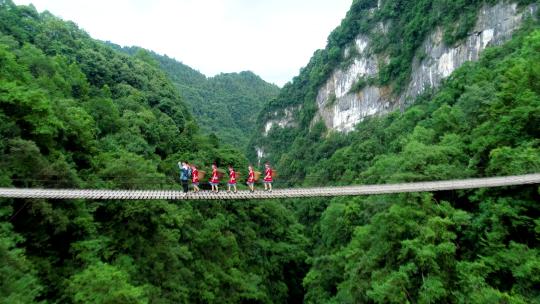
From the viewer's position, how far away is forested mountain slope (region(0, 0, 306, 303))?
1097 centimetres

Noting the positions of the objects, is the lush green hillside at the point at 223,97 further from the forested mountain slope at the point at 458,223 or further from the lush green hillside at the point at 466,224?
the lush green hillside at the point at 466,224

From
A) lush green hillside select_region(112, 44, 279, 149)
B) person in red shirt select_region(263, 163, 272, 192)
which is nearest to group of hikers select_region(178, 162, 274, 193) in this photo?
person in red shirt select_region(263, 163, 272, 192)

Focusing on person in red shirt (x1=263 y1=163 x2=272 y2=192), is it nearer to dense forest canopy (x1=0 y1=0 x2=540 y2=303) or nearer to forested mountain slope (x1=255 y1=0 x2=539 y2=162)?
dense forest canopy (x1=0 y1=0 x2=540 y2=303)

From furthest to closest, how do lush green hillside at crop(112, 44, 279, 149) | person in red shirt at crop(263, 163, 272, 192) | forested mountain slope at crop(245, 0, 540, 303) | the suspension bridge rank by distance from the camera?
1. lush green hillside at crop(112, 44, 279, 149)
2. person in red shirt at crop(263, 163, 272, 192)
3. forested mountain slope at crop(245, 0, 540, 303)
4. the suspension bridge

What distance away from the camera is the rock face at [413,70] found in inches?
1465

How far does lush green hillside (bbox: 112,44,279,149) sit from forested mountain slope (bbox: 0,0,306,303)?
188 ft

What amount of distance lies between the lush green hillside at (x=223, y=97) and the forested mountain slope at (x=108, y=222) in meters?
57.3

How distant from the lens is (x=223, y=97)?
115m

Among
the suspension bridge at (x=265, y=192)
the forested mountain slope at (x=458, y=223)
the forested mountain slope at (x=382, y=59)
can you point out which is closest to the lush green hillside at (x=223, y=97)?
the forested mountain slope at (x=382, y=59)

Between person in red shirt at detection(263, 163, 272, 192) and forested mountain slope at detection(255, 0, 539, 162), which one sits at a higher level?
forested mountain slope at detection(255, 0, 539, 162)

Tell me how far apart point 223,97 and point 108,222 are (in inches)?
4040

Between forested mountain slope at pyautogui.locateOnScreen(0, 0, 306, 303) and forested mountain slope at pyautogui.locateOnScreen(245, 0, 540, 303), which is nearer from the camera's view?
forested mountain slope at pyautogui.locateOnScreen(0, 0, 306, 303)

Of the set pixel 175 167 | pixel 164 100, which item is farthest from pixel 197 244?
pixel 164 100

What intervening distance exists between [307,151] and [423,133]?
47.6 meters
